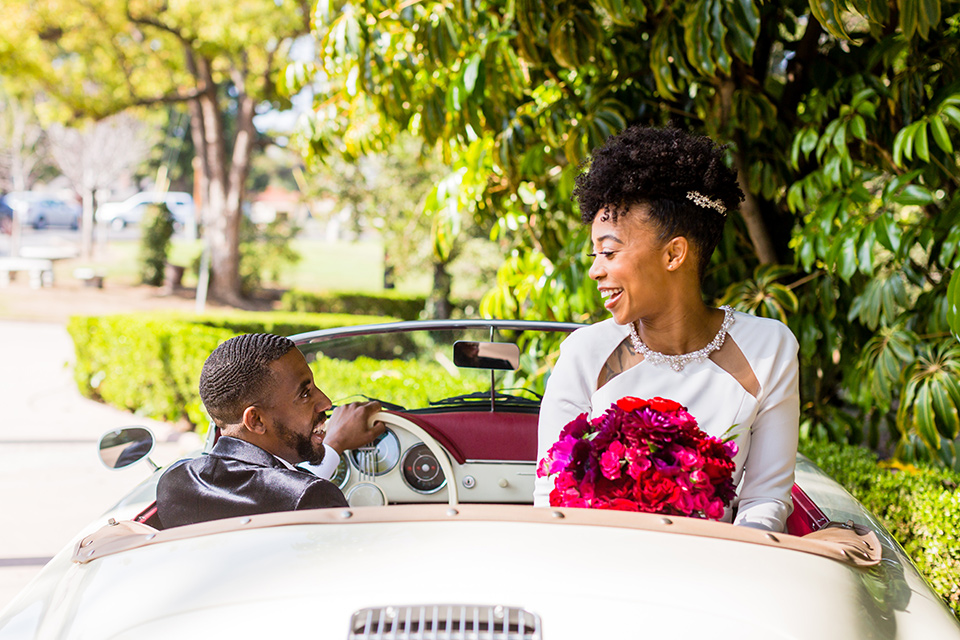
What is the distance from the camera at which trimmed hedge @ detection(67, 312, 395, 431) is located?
8.20 metres

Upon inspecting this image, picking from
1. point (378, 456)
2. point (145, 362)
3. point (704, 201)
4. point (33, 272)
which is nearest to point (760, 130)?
point (704, 201)

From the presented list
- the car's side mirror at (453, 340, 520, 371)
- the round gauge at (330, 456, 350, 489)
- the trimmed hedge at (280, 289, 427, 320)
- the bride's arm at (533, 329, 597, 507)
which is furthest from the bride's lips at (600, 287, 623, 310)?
the trimmed hedge at (280, 289, 427, 320)

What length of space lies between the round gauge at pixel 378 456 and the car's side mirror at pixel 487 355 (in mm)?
366

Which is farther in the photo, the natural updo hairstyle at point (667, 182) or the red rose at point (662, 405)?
the natural updo hairstyle at point (667, 182)

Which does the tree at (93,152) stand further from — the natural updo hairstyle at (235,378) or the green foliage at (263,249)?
the natural updo hairstyle at (235,378)

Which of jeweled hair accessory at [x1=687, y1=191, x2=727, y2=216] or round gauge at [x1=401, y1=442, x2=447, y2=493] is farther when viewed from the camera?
round gauge at [x1=401, y1=442, x2=447, y2=493]

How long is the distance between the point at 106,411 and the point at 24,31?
7.19 metres

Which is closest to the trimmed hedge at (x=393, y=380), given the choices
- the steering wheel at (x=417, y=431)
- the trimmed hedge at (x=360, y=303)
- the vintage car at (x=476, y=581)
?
the steering wheel at (x=417, y=431)

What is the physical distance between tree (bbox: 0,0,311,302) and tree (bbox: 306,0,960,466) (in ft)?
29.5

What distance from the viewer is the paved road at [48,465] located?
4824 millimetres

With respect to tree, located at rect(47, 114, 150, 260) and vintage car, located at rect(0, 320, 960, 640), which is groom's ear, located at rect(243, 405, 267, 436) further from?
tree, located at rect(47, 114, 150, 260)

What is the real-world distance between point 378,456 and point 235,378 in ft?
3.19

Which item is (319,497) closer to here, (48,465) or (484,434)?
(484,434)

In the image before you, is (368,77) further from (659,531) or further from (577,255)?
(659,531)
